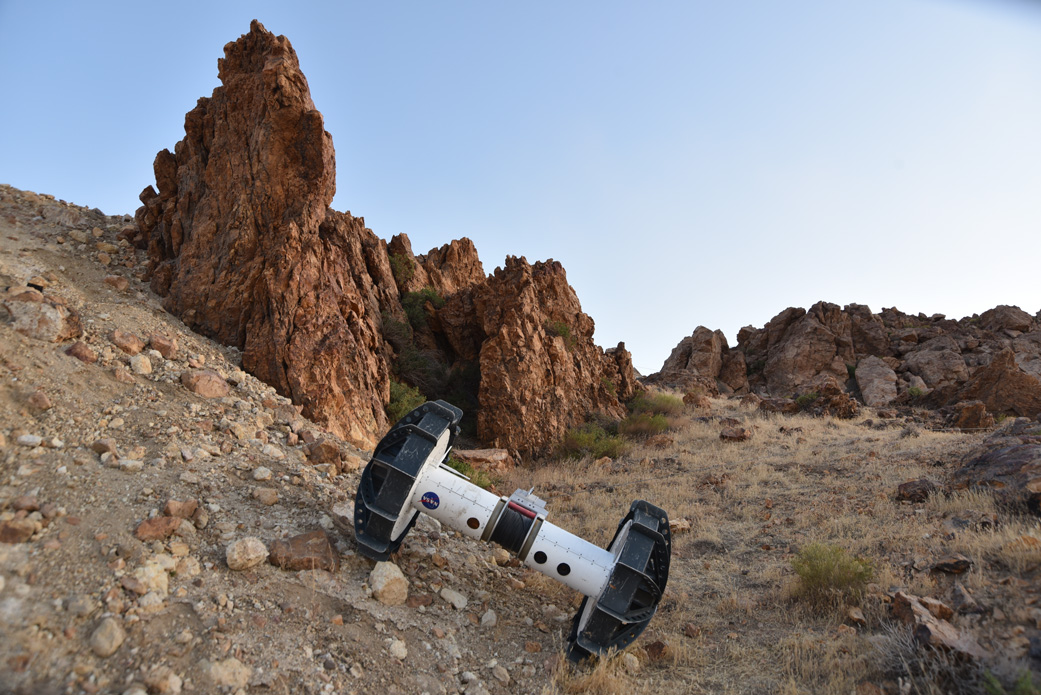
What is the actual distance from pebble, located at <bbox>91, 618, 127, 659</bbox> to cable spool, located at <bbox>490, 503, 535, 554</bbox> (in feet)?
10.9

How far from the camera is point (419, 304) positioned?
17688mm

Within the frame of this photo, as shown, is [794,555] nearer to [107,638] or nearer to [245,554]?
[245,554]

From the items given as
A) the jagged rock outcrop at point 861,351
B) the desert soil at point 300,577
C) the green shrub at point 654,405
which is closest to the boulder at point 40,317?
the desert soil at point 300,577

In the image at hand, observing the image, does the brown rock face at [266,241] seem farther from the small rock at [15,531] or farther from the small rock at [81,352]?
the small rock at [15,531]

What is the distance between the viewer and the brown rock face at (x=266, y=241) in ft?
32.7

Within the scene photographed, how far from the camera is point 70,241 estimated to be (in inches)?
Result: 399

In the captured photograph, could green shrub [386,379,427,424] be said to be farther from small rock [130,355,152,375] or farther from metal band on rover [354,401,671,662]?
metal band on rover [354,401,671,662]

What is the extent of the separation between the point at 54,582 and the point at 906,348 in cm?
3843

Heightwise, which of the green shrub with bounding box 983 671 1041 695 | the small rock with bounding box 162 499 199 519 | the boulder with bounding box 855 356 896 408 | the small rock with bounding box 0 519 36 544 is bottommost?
the small rock with bounding box 0 519 36 544

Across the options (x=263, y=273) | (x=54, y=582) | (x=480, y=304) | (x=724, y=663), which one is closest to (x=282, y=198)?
(x=263, y=273)

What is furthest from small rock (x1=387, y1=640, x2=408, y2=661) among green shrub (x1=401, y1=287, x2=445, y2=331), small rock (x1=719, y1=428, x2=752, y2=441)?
small rock (x1=719, y1=428, x2=752, y2=441)

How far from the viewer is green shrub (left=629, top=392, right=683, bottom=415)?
1916cm

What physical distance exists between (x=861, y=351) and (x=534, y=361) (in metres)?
26.5

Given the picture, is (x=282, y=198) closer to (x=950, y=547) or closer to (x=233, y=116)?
(x=233, y=116)
